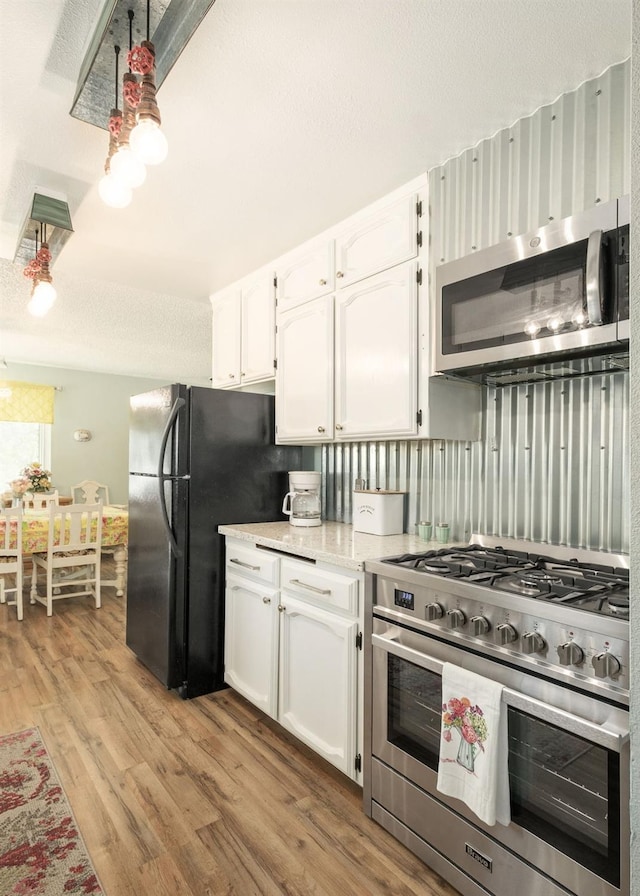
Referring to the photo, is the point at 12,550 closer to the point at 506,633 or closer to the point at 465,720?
the point at 465,720

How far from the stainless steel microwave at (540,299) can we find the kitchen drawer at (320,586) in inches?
34.6

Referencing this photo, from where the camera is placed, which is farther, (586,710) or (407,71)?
(407,71)

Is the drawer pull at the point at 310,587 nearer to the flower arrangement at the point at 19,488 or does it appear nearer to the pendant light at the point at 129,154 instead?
the pendant light at the point at 129,154

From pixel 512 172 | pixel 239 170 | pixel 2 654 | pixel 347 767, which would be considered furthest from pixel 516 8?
pixel 2 654

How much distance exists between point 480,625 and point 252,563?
53.0 inches

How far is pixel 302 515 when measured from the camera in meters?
2.81

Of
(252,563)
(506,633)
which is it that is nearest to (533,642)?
(506,633)

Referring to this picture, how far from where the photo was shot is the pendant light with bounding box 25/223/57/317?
8.10ft

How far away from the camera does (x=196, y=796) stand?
1916 millimetres

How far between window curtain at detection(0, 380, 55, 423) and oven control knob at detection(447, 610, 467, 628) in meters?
6.54

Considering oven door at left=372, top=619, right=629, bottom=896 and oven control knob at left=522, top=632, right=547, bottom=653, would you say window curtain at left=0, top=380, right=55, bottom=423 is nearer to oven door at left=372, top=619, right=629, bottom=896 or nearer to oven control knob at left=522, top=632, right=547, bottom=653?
oven door at left=372, top=619, right=629, bottom=896

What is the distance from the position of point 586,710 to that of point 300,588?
1.19m

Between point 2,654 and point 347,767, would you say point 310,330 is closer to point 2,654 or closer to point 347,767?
point 347,767

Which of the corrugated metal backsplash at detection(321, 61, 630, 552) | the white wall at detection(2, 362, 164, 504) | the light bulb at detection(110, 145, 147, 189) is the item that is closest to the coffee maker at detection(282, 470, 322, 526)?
the corrugated metal backsplash at detection(321, 61, 630, 552)
